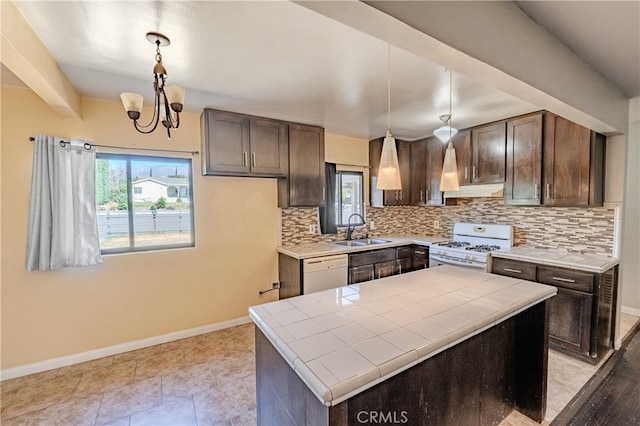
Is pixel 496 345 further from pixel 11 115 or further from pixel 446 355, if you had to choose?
pixel 11 115

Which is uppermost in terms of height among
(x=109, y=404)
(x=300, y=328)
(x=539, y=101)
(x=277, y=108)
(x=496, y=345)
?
(x=277, y=108)

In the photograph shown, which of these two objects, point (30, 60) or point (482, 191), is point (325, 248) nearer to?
point (482, 191)

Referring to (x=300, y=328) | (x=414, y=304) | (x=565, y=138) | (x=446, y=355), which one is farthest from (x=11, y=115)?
(x=565, y=138)

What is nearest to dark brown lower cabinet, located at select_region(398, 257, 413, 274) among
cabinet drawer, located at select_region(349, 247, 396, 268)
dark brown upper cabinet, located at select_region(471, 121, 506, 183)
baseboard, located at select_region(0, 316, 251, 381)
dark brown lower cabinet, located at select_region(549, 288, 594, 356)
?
cabinet drawer, located at select_region(349, 247, 396, 268)

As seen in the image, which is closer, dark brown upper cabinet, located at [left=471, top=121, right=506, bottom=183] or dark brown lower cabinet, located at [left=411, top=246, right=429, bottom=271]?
dark brown upper cabinet, located at [left=471, top=121, right=506, bottom=183]

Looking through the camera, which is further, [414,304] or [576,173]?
[576,173]

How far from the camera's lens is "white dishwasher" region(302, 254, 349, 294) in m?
3.08

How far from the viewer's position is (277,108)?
287 centimetres

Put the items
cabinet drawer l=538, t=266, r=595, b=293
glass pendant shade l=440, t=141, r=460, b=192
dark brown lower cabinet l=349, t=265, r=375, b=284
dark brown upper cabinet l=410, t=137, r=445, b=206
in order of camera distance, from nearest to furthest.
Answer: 1. glass pendant shade l=440, t=141, r=460, b=192
2. cabinet drawer l=538, t=266, r=595, b=293
3. dark brown lower cabinet l=349, t=265, r=375, b=284
4. dark brown upper cabinet l=410, t=137, r=445, b=206

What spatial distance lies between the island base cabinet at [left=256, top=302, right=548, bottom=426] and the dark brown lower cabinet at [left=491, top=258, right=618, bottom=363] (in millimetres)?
790

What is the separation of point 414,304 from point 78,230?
2.87m

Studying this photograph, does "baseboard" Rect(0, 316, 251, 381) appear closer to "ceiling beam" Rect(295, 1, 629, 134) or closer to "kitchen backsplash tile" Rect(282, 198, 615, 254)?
"kitchen backsplash tile" Rect(282, 198, 615, 254)

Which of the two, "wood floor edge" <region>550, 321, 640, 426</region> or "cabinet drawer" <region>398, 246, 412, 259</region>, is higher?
"cabinet drawer" <region>398, 246, 412, 259</region>

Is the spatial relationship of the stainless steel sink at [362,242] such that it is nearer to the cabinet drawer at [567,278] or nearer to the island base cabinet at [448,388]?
the cabinet drawer at [567,278]
